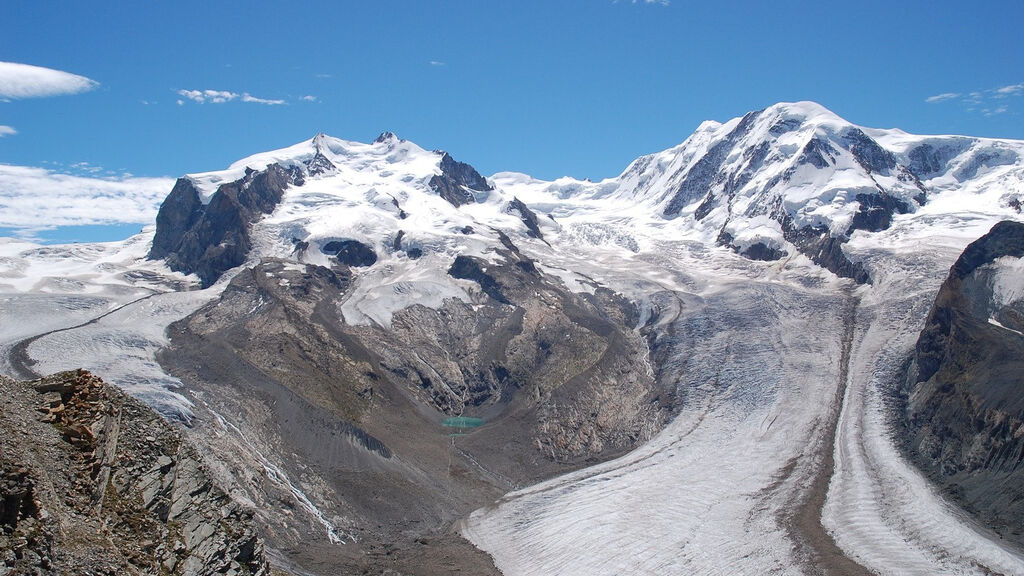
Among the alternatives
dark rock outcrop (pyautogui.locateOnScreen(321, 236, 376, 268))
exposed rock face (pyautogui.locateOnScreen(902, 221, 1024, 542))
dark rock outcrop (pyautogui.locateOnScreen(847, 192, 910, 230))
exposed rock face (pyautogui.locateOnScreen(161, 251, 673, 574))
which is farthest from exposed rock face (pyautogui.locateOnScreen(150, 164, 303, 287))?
dark rock outcrop (pyautogui.locateOnScreen(847, 192, 910, 230))

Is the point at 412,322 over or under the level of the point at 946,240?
under

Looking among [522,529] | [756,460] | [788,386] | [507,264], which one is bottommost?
[522,529]

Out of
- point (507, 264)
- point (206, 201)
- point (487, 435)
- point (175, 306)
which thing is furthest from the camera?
point (206, 201)

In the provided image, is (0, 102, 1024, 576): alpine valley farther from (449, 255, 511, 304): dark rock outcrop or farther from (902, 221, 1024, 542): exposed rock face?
(449, 255, 511, 304): dark rock outcrop

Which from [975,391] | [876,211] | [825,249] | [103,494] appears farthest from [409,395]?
[876,211]

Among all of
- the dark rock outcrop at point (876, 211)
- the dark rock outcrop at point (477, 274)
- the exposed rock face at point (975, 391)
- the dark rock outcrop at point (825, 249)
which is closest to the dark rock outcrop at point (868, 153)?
the dark rock outcrop at point (876, 211)

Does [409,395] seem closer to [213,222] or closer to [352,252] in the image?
[352,252]

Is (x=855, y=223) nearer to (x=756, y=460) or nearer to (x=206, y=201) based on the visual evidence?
(x=756, y=460)

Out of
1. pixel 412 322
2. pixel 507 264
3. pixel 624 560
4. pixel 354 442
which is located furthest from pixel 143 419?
pixel 507 264
